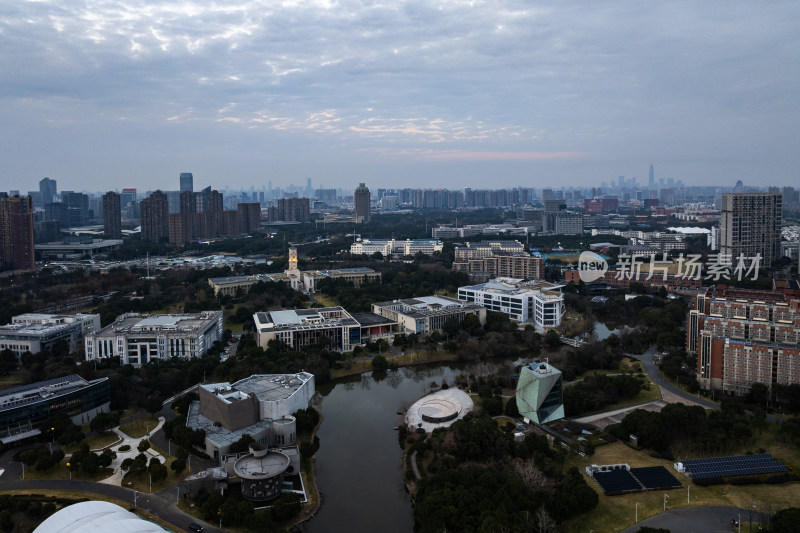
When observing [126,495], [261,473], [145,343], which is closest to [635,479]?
[261,473]

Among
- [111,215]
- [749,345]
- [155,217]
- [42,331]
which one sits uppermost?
[111,215]

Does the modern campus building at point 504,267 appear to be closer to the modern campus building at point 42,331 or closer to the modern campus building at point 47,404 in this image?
the modern campus building at point 42,331

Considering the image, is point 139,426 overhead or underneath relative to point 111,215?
underneath

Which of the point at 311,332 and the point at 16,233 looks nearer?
the point at 311,332

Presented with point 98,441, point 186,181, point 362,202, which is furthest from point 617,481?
point 186,181

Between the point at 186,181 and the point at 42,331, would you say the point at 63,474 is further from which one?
the point at 186,181

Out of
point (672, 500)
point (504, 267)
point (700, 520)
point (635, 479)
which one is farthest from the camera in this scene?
point (504, 267)

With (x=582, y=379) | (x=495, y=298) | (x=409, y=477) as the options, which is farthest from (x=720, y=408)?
(x=495, y=298)

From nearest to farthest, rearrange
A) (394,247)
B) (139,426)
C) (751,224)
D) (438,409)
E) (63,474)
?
(63,474) → (139,426) → (438,409) → (751,224) → (394,247)

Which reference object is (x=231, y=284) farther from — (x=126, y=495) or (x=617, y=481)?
(x=617, y=481)
